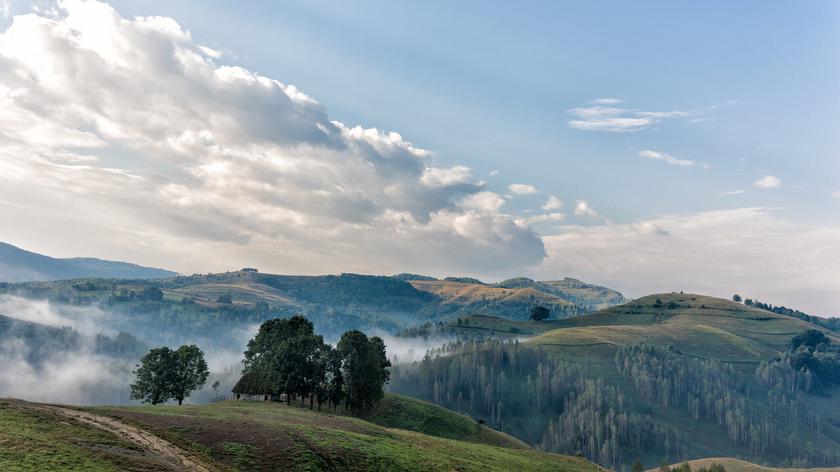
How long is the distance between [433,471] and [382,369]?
6950 cm

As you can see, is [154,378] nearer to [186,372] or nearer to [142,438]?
[186,372]

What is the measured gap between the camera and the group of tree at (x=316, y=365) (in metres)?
116

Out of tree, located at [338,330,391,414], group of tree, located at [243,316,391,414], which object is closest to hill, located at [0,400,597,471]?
group of tree, located at [243,316,391,414]

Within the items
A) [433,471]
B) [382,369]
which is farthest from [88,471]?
[382,369]

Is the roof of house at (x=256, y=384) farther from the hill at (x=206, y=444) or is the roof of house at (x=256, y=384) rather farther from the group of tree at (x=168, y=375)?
the hill at (x=206, y=444)

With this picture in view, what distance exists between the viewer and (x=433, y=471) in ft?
208

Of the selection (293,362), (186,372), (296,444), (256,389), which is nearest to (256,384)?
(256,389)

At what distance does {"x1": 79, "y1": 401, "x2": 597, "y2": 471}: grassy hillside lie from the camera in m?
53.2

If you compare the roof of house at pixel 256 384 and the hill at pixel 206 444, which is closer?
the hill at pixel 206 444

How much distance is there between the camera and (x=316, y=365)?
4611 inches

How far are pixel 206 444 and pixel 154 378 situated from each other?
71264mm

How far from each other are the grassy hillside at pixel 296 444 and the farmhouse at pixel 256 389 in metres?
43.8

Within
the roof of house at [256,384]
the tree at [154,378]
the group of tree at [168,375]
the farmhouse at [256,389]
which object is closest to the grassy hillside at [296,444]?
the roof of house at [256,384]

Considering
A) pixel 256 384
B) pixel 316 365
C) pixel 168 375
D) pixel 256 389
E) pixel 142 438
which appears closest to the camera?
pixel 142 438
